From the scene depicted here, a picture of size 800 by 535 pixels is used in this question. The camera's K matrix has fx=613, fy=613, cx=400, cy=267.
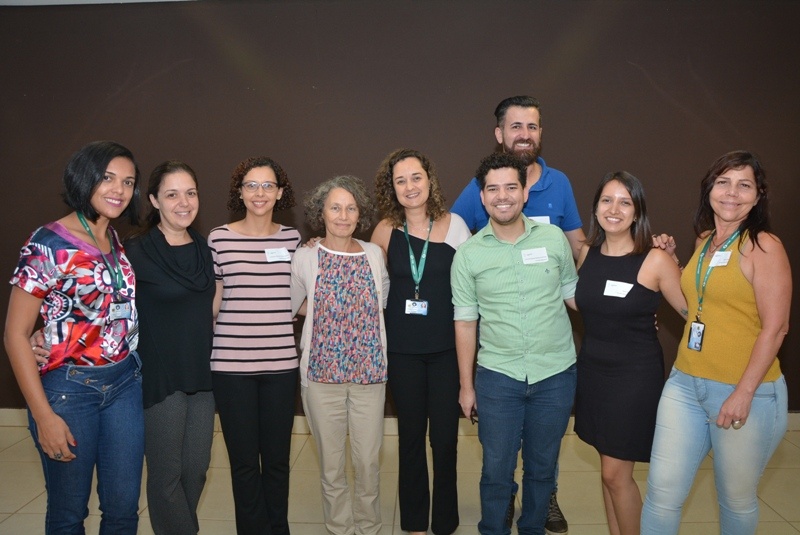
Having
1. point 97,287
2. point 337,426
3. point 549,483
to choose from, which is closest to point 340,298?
point 337,426

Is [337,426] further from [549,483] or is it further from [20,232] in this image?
[20,232]

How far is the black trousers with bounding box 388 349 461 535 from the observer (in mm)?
2906

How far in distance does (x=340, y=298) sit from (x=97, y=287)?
3.45ft

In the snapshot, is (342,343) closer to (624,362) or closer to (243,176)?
(243,176)

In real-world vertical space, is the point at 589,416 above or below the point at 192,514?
above

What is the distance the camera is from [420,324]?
9.38 feet

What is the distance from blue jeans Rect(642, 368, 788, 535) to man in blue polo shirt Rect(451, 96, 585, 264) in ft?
3.69

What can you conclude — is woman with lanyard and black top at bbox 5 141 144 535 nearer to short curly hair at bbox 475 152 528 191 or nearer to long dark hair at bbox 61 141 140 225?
long dark hair at bbox 61 141 140 225

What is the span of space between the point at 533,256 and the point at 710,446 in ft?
3.30

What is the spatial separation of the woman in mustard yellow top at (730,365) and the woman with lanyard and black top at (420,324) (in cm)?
96

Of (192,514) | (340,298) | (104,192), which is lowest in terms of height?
(192,514)

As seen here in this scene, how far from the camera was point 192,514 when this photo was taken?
8.97ft

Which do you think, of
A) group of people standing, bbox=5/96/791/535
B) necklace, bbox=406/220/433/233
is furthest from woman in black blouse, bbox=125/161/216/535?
necklace, bbox=406/220/433/233

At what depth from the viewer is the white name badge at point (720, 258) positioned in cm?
227
